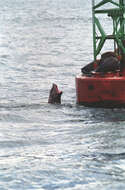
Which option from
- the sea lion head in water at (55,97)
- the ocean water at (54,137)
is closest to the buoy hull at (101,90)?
the ocean water at (54,137)

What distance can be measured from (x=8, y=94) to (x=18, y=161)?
1299 centimetres

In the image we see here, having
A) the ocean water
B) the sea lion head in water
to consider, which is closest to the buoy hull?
the ocean water

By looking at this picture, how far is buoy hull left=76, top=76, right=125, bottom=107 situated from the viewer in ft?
76.2

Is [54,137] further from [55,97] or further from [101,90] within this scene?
[55,97]

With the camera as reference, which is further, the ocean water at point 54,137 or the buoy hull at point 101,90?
the buoy hull at point 101,90

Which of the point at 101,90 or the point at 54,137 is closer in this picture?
the point at 54,137

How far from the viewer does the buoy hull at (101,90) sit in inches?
914

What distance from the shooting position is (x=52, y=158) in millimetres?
17078

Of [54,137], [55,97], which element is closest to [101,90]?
[55,97]

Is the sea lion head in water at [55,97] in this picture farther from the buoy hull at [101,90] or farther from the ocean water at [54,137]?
the buoy hull at [101,90]

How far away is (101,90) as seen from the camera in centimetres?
2355

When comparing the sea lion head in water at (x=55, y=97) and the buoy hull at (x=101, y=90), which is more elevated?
the buoy hull at (x=101, y=90)

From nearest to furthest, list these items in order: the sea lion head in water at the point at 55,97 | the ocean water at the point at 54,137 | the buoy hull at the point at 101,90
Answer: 1. the ocean water at the point at 54,137
2. the buoy hull at the point at 101,90
3. the sea lion head in water at the point at 55,97

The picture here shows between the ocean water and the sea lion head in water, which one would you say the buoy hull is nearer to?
the ocean water
